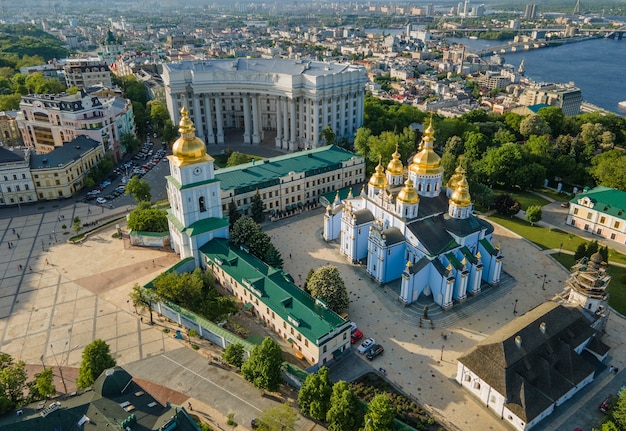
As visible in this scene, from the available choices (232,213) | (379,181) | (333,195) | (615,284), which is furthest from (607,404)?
(333,195)

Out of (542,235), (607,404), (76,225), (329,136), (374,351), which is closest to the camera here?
(607,404)

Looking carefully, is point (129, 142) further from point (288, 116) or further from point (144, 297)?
point (144, 297)

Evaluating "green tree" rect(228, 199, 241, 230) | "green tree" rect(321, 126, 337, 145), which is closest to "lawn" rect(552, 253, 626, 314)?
"green tree" rect(228, 199, 241, 230)

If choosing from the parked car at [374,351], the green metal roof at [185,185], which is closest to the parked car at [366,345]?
the parked car at [374,351]

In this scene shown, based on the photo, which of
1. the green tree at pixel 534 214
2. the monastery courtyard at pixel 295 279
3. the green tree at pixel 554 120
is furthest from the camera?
the green tree at pixel 554 120

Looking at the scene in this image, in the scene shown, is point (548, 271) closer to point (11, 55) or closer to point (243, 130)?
point (243, 130)

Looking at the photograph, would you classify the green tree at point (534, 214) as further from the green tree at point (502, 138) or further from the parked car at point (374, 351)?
the parked car at point (374, 351)
